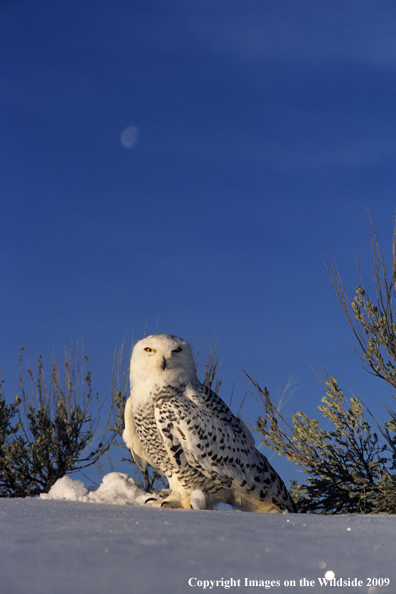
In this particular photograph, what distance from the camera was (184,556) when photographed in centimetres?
184

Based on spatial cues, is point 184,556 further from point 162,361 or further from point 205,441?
point 162,361

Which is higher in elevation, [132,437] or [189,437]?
[132,437]

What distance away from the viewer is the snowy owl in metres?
3.57

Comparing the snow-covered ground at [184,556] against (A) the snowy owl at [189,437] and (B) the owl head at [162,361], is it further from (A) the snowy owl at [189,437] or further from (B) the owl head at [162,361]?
(B) the owl head at [162,361]

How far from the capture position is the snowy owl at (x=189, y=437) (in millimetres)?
3572

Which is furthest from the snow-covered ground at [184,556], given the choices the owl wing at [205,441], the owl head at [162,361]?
the owl head at [162,361]

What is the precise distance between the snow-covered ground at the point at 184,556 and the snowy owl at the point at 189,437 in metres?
1.02

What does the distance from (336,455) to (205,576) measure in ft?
13.3

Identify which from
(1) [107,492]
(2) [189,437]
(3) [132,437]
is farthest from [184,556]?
(3) [132,437]

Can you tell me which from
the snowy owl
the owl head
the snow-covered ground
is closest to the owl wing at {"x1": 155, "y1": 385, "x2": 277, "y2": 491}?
the snowy owl

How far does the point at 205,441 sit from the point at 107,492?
3.27 ft

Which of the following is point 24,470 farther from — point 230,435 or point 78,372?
point 230,435

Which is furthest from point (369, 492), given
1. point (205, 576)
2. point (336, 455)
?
point (205, 576)

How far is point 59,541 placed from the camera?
77.7 inches
